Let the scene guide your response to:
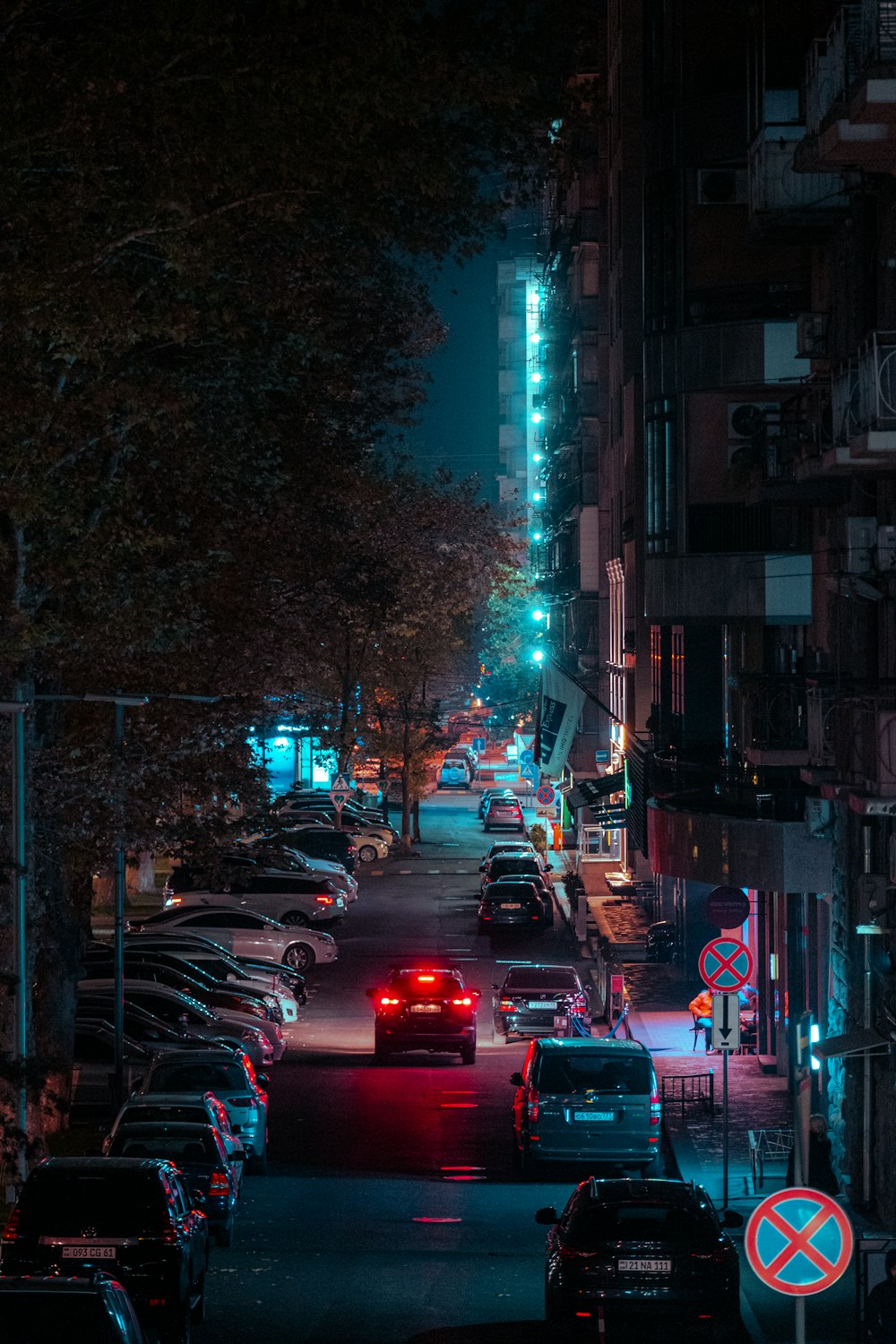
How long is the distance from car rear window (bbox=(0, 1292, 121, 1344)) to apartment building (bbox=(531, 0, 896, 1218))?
931 cm

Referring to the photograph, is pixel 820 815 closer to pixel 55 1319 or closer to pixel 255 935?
pixel 55 1319

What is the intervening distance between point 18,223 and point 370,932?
107 ft

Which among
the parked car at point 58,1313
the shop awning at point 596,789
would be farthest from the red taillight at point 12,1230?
the shop awning at point 596,789

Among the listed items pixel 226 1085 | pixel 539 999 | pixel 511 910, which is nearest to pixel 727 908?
pixel 226 1085

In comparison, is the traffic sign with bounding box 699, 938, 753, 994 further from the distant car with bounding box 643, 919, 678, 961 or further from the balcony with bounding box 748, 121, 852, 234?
the distant car with bounding box 643, 919, 678, 961

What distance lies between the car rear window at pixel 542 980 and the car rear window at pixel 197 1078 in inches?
415

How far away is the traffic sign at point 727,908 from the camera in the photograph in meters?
24.0

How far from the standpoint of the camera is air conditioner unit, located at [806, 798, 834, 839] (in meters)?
22.6

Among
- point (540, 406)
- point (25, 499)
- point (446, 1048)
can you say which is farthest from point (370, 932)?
point (540, 406)

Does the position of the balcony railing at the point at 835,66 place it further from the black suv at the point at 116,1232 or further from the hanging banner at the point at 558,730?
the hanging banner at the point at 558,730

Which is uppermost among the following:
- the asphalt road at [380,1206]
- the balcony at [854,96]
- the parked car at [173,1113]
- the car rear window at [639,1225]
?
the balcony at [854,96]

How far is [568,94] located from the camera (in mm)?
19141

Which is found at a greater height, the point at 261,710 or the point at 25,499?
the point at 25,499

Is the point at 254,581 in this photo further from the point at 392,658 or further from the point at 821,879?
the point at 392,658
